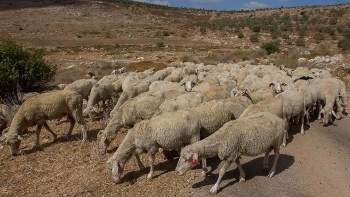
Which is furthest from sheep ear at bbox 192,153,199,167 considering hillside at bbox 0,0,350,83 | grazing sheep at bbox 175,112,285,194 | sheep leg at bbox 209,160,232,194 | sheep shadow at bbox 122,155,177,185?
hillside at bbox 0,0,350,83

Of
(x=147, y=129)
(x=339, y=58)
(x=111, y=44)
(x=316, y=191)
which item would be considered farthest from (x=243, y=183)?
(x=111, y=44)

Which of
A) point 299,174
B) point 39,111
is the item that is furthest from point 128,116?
point 299,174

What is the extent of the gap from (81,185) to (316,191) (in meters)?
6.45

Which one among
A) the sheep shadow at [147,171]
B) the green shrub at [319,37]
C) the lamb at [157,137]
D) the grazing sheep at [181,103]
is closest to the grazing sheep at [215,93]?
the grazing sheep at [181,103]

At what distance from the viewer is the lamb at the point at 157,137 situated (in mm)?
9734

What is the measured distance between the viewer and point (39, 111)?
12672mm

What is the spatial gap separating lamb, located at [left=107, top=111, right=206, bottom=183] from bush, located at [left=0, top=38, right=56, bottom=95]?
39.7 feet

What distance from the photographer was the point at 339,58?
31.1 m

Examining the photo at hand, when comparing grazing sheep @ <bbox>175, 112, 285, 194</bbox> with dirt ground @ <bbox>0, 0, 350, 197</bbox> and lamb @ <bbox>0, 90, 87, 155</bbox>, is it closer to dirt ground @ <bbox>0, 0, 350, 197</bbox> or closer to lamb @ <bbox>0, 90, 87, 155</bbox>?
dirt ground @ <bbox>0, 0, 350, 197</bbox>

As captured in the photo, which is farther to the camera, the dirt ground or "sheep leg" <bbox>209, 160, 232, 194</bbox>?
the dirt ground

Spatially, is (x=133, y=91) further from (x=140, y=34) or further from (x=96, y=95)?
(x=140, y=34)

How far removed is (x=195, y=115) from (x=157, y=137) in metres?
1.41

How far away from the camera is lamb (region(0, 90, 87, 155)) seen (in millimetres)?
12453

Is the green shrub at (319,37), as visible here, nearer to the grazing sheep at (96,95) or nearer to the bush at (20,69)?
the bush at (20,69)
